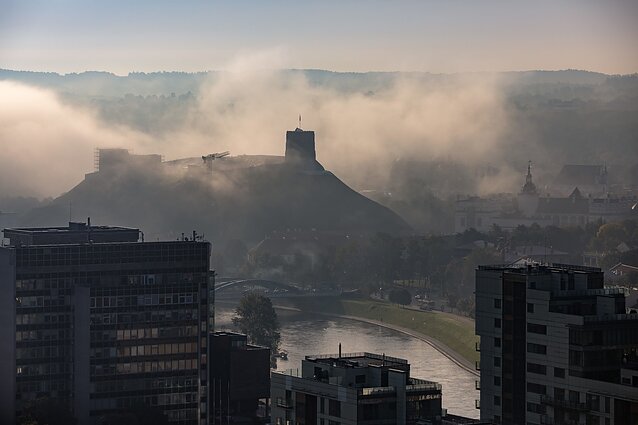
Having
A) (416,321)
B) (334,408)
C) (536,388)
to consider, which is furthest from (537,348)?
(416,321)

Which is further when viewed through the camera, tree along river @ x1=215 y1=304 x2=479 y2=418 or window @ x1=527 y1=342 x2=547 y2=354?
tree along river @ x1=215 y1=304 x2=479 y2=418

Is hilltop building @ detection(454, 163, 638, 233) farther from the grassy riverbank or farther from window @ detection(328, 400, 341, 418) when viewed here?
window @ detection(328, 400, 341, 418)

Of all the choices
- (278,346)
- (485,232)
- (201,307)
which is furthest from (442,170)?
(201,307)

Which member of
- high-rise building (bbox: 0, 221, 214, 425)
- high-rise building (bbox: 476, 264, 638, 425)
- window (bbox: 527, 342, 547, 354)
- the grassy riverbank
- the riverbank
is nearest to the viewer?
high-rise building (bbox: 476, 264, 638, 425)

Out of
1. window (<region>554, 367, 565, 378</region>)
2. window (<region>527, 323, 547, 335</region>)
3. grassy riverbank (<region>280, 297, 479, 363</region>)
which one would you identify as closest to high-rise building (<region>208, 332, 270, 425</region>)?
window (<region>527, 323, 547, 335</region>)

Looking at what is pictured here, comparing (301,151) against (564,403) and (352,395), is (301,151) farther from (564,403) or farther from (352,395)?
(352,395)

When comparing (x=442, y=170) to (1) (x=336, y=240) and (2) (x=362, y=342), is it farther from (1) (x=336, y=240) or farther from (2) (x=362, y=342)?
(2) (x=362, y=342)

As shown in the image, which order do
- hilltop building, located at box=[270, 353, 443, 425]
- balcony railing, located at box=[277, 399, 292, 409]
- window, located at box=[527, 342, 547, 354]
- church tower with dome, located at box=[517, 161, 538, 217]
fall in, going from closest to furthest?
hilltop building, located at box=[270, 353, 443, 425] → window, located at box=[527, 342, 547, 354] → balcony railing, located at box=[277, 399, 292, 409] → church tower with dome, located at box=[517, 161, 538, 217]
